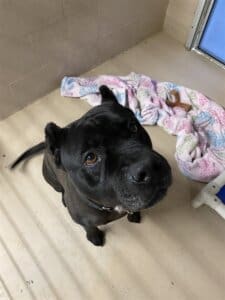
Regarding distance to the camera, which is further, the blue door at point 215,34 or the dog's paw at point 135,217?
the blue door at point 215,34

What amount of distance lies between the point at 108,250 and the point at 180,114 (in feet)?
3.23

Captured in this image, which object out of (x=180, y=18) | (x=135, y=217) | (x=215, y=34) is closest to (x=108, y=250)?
(x=135, y=217)

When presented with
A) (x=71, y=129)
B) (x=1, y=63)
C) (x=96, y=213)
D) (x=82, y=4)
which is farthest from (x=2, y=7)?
(x=96, y=213)

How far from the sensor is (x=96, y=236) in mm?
1514

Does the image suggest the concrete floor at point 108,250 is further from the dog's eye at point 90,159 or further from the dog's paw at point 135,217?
the dog's eye at point 90,159

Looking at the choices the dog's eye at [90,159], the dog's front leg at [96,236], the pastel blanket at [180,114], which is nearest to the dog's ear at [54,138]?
the dog's eye at [90,159]

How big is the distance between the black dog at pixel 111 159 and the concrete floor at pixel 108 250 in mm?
488

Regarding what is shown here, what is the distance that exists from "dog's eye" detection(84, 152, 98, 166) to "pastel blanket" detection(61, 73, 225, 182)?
33.2 inches

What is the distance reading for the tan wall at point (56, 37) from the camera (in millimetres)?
1737

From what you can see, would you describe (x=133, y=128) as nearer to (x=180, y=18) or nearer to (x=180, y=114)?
(x=180, y=114)

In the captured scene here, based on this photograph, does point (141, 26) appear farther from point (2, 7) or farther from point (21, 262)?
point (21, 262)

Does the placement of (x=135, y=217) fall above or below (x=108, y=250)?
above

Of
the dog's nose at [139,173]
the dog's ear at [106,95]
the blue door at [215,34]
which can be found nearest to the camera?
the dog's nose at [139,173]

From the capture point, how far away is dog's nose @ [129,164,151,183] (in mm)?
947
